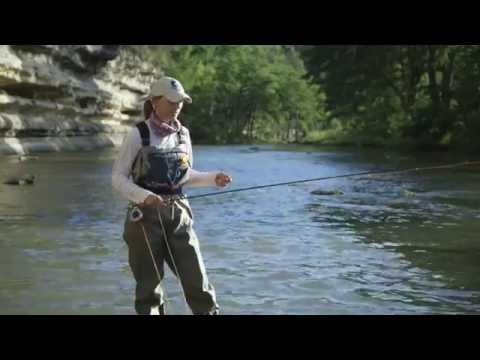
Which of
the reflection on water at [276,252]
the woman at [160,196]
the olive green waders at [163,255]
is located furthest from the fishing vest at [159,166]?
the reflection on water at [276,252]

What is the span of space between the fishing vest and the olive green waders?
151mm

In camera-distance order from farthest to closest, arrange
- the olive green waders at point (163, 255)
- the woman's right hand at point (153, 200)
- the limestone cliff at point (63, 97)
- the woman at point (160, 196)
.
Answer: the limestone cliff at point (63, 97) < the olive green waders at point (163, 255) < the woman at point (160, 196) < the woman's right hand at point (153, 200)

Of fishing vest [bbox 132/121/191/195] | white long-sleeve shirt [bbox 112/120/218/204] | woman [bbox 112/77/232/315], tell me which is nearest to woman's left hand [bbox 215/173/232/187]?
woman [bbox 112/77/232/315]

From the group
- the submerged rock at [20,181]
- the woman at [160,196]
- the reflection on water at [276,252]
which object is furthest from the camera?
the submerged rock at [20,181]

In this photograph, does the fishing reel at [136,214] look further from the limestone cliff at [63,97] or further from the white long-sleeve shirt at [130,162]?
the limestone cliff at [63,97]

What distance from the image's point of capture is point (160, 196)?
5508 millimetres

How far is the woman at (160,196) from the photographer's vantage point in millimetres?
5461

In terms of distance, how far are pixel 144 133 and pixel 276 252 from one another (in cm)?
542

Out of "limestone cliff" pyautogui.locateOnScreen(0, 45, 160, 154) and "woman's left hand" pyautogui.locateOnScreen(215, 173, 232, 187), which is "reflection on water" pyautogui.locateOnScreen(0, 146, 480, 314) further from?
"limestone cliff" pyautogui.locateOnScreen(0, 45, 160, 154)

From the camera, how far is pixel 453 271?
918 cm

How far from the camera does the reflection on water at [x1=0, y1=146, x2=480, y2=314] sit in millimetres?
7609

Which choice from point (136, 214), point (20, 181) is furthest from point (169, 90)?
point (20, 181)
